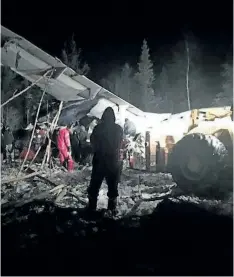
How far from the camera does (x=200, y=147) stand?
232 cm

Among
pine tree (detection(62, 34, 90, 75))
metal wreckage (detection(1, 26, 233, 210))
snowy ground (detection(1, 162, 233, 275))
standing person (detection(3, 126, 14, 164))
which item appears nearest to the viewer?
snowy ground (detection(1, 162, 233, 275))

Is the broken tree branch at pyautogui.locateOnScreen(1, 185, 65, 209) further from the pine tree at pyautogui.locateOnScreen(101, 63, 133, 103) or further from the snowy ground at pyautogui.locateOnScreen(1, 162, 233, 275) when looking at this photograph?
the pine tree at pyautogui.locateOnScreen(101, 63, 133, 103)

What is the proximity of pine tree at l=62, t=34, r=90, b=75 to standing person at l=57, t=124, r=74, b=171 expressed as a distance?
43 cm

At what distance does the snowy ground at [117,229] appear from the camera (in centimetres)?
221

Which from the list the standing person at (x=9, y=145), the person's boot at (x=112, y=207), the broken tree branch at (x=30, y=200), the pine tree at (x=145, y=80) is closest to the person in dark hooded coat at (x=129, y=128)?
the pine tree at (x=145, y=80)

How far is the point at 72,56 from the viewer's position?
102 inches

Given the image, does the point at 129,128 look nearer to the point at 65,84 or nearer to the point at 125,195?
the point at 125,195

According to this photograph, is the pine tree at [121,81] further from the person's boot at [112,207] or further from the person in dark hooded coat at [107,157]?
the person's boot at [112,207]

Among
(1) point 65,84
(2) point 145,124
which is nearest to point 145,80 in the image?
(2) point 145,124

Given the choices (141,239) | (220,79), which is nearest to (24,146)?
(141,239)

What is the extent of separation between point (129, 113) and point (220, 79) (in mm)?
661

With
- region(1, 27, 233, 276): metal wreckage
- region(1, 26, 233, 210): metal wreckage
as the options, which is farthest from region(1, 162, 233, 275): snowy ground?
region(1, 26, 233, 210): metal wreckage

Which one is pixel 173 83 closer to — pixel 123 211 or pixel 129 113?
pixel 129 113

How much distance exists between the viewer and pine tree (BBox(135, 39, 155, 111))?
260 centimetres
